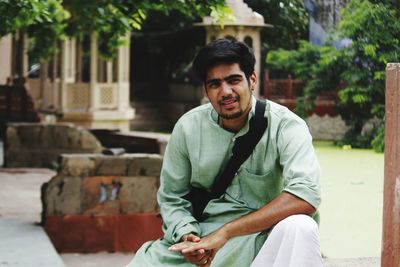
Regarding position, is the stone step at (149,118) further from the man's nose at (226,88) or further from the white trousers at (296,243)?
the white trousers at (296,243)

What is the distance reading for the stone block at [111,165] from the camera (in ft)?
25.2

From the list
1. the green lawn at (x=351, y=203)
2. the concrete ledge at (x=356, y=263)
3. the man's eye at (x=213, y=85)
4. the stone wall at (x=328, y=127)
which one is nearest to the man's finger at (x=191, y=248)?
the man's eye at (x=213, y=85)

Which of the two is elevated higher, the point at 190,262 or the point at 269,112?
the point at 269,112

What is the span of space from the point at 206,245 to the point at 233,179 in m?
0.30

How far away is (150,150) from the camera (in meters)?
11.8

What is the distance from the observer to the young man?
125 inches

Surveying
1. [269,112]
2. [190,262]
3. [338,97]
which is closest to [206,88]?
[269,112]

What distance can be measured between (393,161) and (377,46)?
5.74ft

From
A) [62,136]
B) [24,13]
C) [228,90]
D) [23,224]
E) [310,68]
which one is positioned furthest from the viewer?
[310,68]

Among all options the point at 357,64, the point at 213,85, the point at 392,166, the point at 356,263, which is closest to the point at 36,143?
the point at 357,64

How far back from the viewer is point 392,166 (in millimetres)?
3871

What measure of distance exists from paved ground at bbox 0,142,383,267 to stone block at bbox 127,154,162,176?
71cm

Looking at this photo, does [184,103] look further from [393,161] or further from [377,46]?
[393,161]

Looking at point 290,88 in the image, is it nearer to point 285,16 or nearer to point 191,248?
point 285,16
